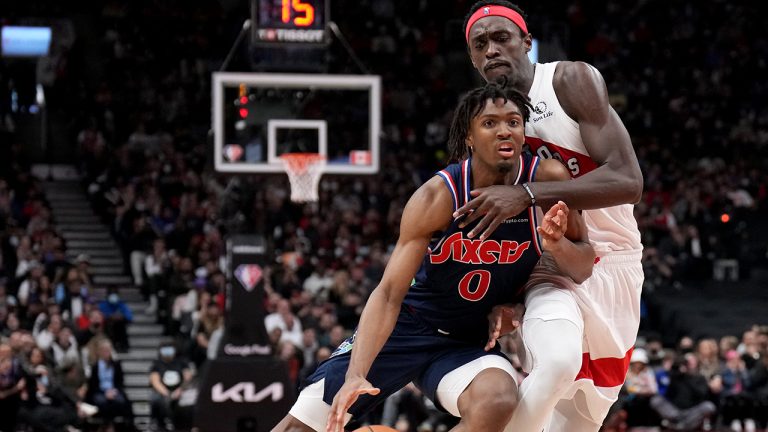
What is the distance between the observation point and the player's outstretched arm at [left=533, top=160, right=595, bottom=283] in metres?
4.84

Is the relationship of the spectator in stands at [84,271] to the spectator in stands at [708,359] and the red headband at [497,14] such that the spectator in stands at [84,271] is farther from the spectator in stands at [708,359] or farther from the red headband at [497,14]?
the red headband at [497,14]

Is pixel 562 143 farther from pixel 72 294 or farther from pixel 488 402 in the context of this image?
pixel 72 294

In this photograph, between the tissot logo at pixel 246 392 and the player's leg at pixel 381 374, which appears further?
the tissot logo at pixel 246 392

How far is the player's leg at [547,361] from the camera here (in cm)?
496

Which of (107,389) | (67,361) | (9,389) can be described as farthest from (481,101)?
(67,361)

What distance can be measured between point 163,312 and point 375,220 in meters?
3.64

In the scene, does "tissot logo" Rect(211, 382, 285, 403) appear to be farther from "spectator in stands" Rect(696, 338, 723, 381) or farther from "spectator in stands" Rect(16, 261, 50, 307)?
"spectator in stands" Rect(696, 338, 723, 381)

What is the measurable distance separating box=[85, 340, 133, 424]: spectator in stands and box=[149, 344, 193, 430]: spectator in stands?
296 millimetres

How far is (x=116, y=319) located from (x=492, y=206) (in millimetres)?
11554

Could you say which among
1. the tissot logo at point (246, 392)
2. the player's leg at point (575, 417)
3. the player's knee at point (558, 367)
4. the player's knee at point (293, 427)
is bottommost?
the tissot logo at point (246, 392)

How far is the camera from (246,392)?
1262 cm

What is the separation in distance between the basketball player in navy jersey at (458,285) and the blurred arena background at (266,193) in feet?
24.2

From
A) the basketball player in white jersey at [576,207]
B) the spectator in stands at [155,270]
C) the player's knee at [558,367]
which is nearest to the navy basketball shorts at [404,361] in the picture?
the basketball player in white jersey at [576,207]

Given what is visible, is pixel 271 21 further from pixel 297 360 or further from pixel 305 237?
pixel 305 237
